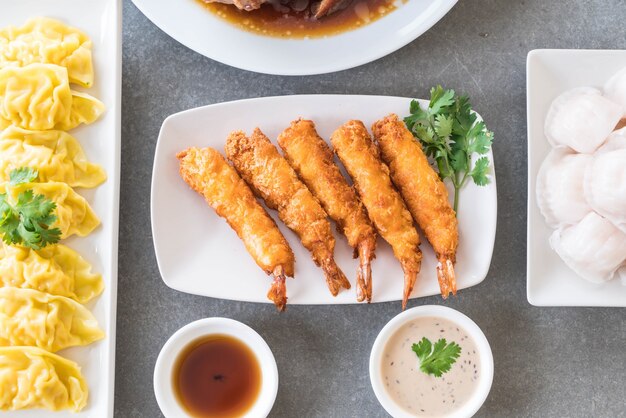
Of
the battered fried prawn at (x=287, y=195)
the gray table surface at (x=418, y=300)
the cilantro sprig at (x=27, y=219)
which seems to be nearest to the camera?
the cilantro sprig at (x=27, y=219)

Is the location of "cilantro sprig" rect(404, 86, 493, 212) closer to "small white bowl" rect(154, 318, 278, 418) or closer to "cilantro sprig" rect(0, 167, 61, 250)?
"small white bowl" rect(154, 318, 278, 418)

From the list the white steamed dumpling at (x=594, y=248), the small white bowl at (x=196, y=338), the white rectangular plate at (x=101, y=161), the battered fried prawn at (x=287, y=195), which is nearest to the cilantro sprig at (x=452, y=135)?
the white steamed dumpling at (x=594, y=248)

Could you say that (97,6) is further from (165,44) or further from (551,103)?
(551,103)

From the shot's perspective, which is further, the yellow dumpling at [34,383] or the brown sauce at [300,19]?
the brown sauce at [300,19]

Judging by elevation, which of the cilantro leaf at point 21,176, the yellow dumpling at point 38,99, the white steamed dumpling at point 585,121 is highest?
the yellow dumpling at point 38,99

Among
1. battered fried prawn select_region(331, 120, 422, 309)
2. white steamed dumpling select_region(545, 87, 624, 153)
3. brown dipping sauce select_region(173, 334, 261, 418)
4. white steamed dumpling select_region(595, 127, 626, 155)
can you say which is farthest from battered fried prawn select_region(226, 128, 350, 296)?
white steamed dumpling select_region(595, 127, 626, 155)

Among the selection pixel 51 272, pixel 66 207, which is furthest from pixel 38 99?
pixel 51 272

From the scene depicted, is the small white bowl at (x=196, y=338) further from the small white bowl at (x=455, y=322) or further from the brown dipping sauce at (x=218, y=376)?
the small white bowl at (x=455, y=322)

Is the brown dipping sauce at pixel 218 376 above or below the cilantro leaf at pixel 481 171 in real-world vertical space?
below
